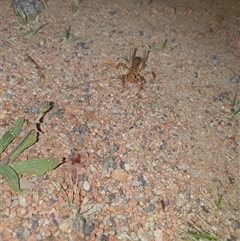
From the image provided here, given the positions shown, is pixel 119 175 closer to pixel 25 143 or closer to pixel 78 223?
pixel 78 223

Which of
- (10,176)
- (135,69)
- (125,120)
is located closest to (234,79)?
(135,69)

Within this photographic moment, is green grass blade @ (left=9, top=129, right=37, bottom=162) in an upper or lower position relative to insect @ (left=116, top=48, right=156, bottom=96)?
lower

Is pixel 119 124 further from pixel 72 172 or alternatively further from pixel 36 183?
pixel 36 183

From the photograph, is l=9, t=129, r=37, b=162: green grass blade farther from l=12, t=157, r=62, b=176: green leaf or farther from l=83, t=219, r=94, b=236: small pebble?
l=83, t=219, r=94, b=236: small pebble

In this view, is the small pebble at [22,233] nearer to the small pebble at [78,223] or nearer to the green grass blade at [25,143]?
the small pebble at [78,223]

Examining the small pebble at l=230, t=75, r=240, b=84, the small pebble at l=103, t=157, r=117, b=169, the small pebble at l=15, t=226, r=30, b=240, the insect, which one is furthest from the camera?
the small pebble at l=230, t=75, r=240, b=84

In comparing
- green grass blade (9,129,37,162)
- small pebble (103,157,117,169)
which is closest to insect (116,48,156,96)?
small pebble (103,157,117,169)
